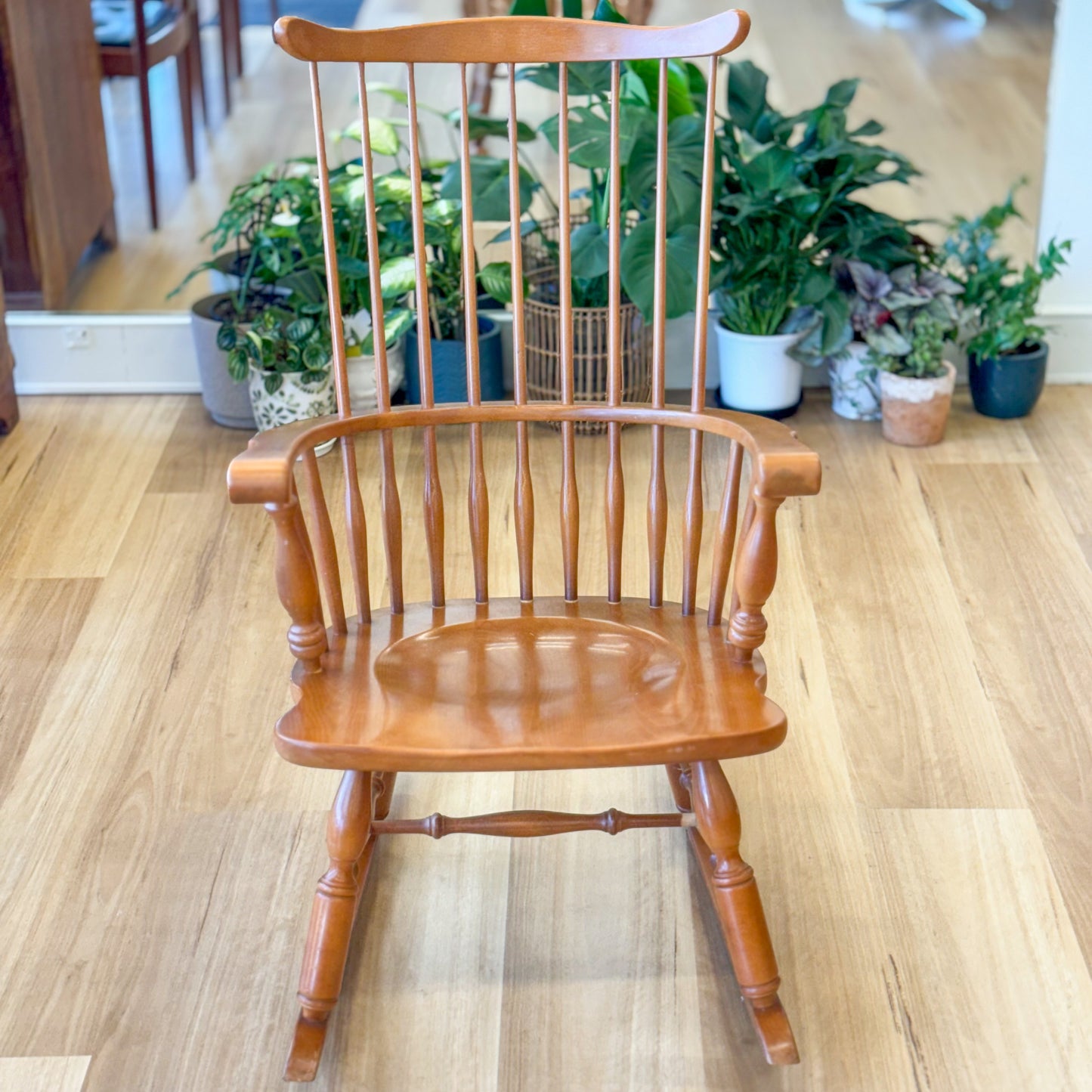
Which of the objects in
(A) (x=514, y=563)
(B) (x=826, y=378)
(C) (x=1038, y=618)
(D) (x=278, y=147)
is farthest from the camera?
(B) (x=826, y=378)

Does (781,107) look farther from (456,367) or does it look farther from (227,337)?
(227,337)

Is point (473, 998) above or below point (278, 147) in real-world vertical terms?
below

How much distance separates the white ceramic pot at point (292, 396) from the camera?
8.74 feet

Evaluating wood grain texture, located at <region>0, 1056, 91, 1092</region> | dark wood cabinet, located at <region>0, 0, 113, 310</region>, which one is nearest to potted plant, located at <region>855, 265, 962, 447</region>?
dark wood cabinet, located at <region>0, 0, 113, 310</region>

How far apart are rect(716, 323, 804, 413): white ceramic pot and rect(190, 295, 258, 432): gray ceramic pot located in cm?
101

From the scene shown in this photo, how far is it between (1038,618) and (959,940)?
77 centimetres

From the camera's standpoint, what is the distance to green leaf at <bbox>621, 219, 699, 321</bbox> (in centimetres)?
250

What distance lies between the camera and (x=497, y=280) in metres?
2.65

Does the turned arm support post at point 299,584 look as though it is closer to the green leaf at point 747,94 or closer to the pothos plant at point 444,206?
the pothos plant at point 444,206

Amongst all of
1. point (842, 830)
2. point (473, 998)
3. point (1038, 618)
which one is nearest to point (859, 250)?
point (1038, 618)

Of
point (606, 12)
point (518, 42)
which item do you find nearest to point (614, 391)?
point (518, 42)

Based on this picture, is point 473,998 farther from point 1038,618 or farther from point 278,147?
point 278,147

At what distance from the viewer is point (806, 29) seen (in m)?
2.76

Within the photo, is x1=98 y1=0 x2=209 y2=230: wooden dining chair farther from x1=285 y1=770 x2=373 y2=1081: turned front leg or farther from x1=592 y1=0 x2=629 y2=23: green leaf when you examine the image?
x1=285 y1=770 x2=373 y2=1081: turned front leg
